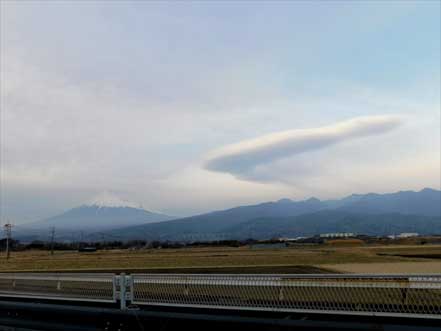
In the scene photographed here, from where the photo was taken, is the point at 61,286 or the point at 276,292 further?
the point at 61,286

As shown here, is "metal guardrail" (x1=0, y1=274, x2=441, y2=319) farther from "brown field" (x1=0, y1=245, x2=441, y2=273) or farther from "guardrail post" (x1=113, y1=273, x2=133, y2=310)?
"brown field" (x1=0, y1=245, x2=441, y2=273)

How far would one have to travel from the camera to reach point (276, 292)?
9164 millimetres

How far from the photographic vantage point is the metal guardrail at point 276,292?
8.00 m

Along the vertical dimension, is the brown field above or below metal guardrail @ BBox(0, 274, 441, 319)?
below

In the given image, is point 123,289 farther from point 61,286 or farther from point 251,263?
point 251,263

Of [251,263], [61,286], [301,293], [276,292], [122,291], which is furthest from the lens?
[251,263]

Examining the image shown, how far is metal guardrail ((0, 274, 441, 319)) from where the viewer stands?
26.2 feet

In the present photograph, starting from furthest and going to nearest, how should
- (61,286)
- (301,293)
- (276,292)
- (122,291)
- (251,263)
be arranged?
(251,263) → (61,286) → (122,291) → (276,292) → (301,293)

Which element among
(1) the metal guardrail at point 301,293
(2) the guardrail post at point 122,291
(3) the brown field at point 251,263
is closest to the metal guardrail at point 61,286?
(2) the guardrail post at point 122,291

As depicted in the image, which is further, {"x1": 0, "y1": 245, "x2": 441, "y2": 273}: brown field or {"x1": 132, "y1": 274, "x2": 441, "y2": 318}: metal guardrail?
{"x1": 0, "y1": 245, "x2": 441, "y2": 273}: brown field

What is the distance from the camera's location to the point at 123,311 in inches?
371

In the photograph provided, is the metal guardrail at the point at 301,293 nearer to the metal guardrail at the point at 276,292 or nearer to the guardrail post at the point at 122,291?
the metal guardrail at the point at 276,292

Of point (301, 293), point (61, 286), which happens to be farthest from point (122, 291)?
point (301, 293)

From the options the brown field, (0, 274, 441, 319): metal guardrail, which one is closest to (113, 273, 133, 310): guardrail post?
(0, 274, 441, 319): metal guardrail
